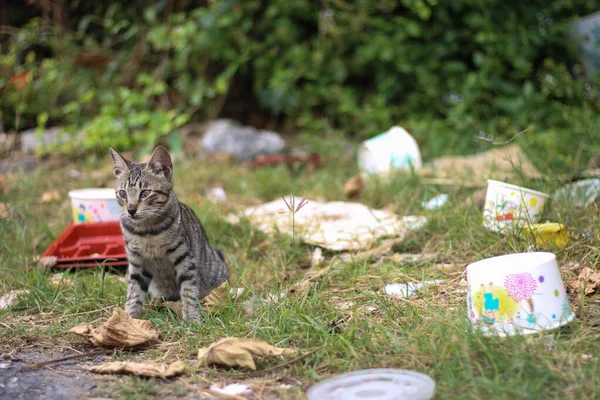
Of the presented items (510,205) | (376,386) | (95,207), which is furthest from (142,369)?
(510,205)

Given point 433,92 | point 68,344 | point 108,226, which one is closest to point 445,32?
point 433,92

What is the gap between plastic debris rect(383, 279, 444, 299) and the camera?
9.95 feet

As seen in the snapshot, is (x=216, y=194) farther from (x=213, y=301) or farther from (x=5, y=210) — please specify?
(x=213, y=301)

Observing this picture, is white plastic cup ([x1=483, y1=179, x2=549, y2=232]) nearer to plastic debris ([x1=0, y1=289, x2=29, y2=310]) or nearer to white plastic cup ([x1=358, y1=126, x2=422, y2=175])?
white plastic cup ([x1=358, y1=126, x2=422, y2=175])

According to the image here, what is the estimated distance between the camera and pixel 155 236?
3104 mm

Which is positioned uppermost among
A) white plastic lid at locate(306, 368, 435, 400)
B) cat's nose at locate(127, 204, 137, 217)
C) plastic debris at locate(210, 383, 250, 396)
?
cat's nose at locate(127, 204, 137, 217)

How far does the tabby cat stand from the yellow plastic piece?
5.19 feet

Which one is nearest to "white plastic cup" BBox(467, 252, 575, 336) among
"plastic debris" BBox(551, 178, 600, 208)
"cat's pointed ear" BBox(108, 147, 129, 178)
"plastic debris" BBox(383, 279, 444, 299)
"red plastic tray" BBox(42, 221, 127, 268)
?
"plastic debris" BBox(383, 279, 444, 299)

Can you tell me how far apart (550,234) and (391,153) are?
7.11ft

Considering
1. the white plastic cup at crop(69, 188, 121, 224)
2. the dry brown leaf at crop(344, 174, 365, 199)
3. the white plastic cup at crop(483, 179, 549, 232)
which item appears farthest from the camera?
the dry brown leaf at crop(344, 174, 365, 199)

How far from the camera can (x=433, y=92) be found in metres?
6.89

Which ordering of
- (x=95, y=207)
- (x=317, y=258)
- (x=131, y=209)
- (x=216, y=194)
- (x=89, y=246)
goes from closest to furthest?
(x=131, y=209), (x=317, y=258), (x=89, y=246), (x=95, y=207), (x=216, y=194)

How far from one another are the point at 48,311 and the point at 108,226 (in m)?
0.95

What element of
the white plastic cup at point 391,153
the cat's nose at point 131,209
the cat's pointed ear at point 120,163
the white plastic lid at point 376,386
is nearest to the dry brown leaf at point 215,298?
the cat's nose at point 131,209
